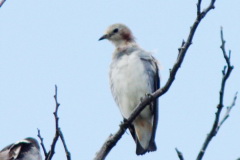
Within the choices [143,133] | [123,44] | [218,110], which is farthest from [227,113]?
[123,44]

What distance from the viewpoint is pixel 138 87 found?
798 cm

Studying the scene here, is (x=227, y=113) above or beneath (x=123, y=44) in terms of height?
beneath

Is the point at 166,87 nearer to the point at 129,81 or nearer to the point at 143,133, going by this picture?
the point at 129,81

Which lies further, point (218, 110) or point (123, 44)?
point (123, 44)

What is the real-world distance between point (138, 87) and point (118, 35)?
4.74 feet

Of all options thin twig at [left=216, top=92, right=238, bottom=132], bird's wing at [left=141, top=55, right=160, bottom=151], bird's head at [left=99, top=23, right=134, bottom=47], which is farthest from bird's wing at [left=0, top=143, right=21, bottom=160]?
thin twig at [left=216, top=92, right=238, bottom=132]

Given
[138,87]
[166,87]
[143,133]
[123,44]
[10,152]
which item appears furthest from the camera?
[123,44]

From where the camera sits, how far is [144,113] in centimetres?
807

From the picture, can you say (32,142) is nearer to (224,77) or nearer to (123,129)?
(123,129)

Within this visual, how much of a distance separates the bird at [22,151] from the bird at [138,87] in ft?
5.37

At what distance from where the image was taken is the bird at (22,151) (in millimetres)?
6594

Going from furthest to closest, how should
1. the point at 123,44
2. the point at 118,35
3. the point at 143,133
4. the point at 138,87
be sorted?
the point at 118,35, the point at 123,44, the point at 143,133, the point at 138,87

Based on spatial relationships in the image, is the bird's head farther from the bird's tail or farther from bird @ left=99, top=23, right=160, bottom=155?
the bird's tail

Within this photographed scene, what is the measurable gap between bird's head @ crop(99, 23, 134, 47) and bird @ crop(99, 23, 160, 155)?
2.13 ft
